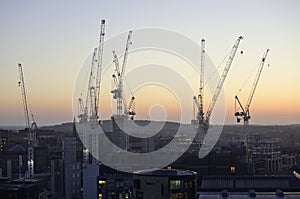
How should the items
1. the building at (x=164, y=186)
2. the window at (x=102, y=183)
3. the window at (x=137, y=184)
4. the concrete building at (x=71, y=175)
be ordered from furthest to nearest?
the concrete building at (x=71, y=175) < the window at (x=102, y=183) < the window at (x=137, y=184) < the building at (x=164, y=186)

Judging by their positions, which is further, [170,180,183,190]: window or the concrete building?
the concrete building

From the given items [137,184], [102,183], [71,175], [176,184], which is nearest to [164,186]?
[176,184]

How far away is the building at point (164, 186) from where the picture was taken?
12062 millimetres

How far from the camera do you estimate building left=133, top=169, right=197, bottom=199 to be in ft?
39.6

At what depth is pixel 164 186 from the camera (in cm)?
1205

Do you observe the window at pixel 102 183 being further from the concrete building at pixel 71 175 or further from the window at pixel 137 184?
the window at pixel 137 184

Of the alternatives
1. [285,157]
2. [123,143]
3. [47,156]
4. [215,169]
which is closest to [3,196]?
[215,169]

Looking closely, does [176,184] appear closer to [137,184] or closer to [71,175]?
[137,184]

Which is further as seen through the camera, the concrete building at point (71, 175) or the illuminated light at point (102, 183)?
the concrete building at point (71, 175)

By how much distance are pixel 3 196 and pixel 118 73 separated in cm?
1786

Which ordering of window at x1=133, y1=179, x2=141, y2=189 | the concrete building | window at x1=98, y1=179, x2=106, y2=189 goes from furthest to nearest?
the concrete building < window at x1=98, y1=179, x2=106, y2=189 < window at x1=133, y1=179, x2=141, y2=189

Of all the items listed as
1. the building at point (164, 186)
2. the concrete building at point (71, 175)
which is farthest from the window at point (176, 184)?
the concrete building at point (71, 175)

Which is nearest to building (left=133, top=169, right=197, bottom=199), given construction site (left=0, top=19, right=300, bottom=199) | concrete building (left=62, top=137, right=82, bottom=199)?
construction site (left=0, top=19, right=300, bottom=199)

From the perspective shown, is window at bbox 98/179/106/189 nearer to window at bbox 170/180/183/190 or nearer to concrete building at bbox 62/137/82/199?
concrete building at bbox 62/137/82/199
